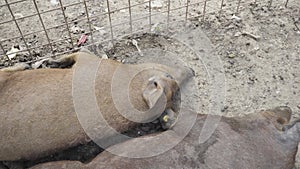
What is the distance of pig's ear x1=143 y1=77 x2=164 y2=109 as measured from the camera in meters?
2.75

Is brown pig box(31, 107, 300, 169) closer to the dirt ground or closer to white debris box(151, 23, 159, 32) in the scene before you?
the dirt ground

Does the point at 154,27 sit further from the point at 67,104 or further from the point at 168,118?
the point at 67,104

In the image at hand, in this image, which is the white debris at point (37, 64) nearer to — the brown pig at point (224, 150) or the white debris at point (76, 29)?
the white debris at point (76, 29)

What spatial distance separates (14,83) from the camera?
108 inches

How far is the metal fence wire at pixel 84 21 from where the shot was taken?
3479 millimetres

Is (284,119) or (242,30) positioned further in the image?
(242,30)

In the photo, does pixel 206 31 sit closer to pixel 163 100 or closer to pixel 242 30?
pixel 242 30

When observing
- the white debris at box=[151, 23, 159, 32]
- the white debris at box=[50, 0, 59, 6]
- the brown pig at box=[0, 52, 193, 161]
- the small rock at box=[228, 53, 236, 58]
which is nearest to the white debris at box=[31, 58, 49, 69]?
the brown pig at box=[0, 52, 193, 161]

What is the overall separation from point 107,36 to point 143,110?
103cm

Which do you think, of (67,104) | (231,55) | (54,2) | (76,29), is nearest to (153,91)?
(67,104)

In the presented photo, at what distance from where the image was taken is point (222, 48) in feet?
11.6

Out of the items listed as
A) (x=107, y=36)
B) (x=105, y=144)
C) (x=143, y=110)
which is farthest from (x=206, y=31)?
(x=105, y=144)

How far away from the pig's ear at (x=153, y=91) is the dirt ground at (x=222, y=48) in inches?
19.3

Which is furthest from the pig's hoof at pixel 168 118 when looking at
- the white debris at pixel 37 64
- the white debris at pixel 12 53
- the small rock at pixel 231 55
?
the white debris at pixel 12 53
